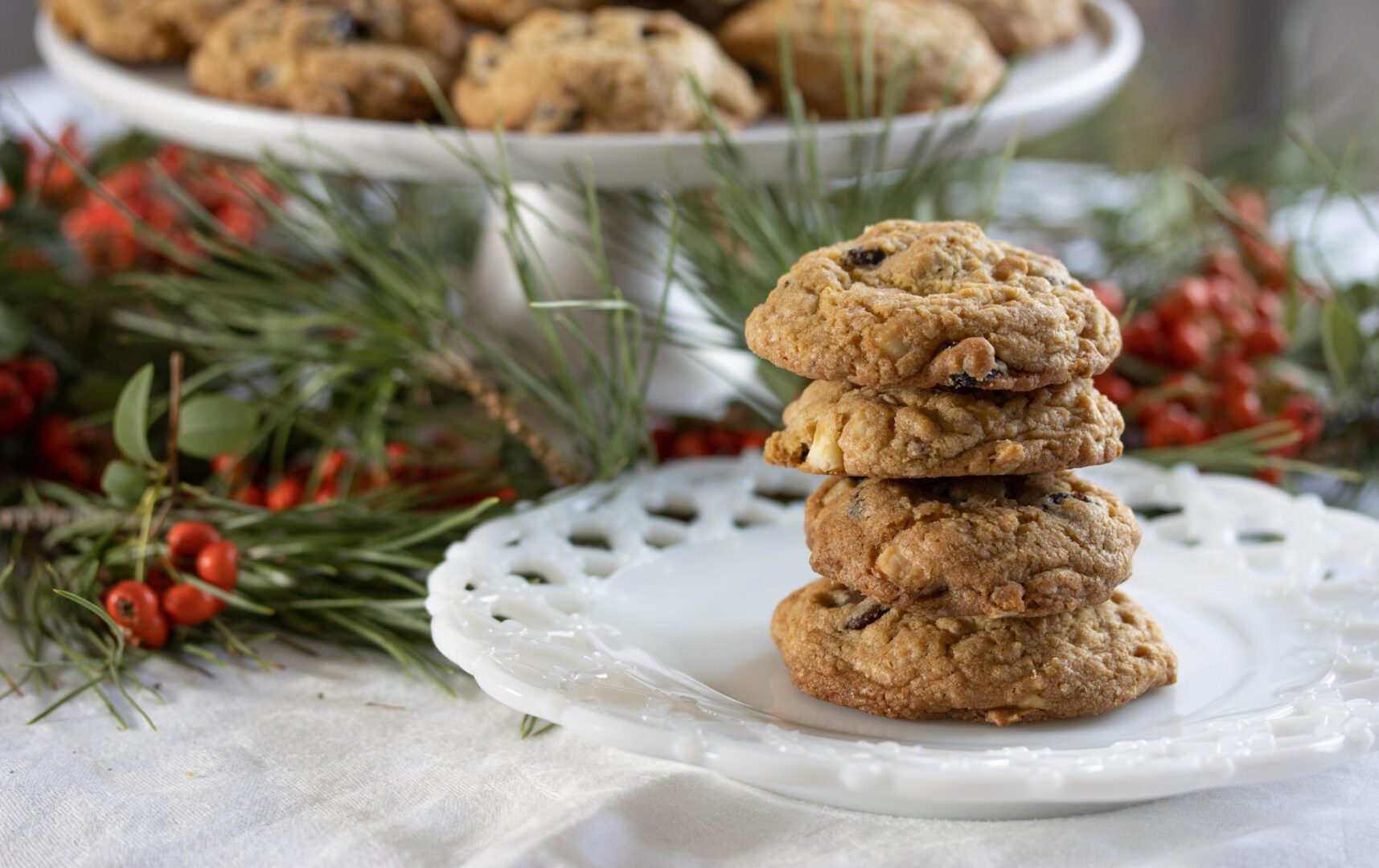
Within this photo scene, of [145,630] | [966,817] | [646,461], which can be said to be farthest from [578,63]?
→ [966,817]

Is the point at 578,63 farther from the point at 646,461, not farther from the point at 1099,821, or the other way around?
the point at 1099,821

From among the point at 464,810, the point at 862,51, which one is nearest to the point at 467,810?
the point at 464,810

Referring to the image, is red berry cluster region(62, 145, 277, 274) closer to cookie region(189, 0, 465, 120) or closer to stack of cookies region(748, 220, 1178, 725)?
cookie region(189, 0, 465, 120)

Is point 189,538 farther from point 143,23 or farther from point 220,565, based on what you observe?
point 143,23

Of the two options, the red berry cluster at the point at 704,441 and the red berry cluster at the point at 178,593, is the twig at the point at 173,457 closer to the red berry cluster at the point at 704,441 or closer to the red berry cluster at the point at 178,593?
the red berry cluster at the point at 178,593

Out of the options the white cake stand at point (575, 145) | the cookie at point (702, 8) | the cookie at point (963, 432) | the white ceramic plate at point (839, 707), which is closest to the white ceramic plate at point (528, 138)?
the white cake stand at point (575, 145)
